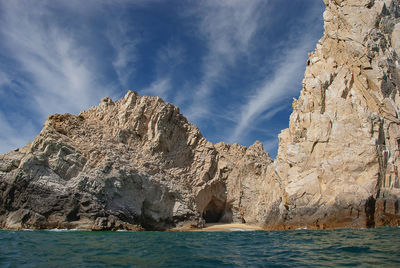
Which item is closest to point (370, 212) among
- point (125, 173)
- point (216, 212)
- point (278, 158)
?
point (278, 158)

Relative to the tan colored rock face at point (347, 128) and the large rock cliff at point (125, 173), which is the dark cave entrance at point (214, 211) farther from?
the tan colored rock face at point (347, 128)

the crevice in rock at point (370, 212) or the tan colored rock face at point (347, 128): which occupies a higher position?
the tan colored rock face at point (347, 128)

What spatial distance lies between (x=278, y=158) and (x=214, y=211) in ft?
52.4

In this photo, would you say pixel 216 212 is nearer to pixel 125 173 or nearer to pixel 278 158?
pixel 278 158

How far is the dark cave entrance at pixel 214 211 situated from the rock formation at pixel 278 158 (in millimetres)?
2364

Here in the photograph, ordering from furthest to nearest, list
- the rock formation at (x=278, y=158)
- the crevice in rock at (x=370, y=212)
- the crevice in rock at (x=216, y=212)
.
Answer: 1. the crevice in rock at (x=216, y=212)
2. the rock formation at (x=278, y=158)
3. the crevice in rock at (x=370, y=212)

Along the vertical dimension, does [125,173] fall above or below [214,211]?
above

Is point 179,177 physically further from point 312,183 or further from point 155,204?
point 312,183

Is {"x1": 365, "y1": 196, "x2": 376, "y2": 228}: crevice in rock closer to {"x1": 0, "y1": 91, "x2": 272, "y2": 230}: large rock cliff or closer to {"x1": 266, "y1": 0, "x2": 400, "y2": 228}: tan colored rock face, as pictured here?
{"x1": 266, "y1": 0, "x2": 400, "y2": 228}: tan colored rock face

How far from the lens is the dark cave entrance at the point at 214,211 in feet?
153

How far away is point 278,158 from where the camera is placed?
37125mm

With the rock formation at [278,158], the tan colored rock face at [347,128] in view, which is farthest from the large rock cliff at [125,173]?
the tan colored rock face at [347,128]

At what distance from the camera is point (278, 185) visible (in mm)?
37188

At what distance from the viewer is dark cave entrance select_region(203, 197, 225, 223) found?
4653 cm
